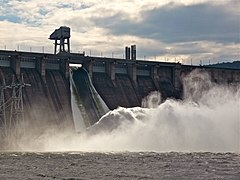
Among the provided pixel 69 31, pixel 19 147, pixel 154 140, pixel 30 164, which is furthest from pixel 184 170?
pixel 69 31

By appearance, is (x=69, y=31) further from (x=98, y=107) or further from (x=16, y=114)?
(x=16, y=114)

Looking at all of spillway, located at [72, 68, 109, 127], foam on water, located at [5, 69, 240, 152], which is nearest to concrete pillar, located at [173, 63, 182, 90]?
spillway, located at [72, 68, 109, 127]

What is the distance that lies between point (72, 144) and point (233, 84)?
4335 centimetres

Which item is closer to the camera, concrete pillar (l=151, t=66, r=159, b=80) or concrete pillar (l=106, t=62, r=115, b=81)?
concrete pillar (l=106, t=62, r=115, b=81)

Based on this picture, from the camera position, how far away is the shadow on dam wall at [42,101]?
67.6 meters

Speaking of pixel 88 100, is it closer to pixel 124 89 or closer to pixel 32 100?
pixel 32 100

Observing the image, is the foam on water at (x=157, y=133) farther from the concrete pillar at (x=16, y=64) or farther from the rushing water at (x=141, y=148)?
the concrete pillar at (x=16, y=64)

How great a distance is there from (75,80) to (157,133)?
69.1 ft

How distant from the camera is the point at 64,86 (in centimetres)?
7281

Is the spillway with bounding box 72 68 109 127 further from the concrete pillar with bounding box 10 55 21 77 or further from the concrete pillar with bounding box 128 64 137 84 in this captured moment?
the concrete pillar with bounding box 128 64 137 84

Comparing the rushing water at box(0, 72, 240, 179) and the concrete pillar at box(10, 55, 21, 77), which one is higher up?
the concrete pillar at box(10, 55, 21, 77)

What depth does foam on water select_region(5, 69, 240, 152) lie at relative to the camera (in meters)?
57.6

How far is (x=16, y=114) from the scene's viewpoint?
217 ft

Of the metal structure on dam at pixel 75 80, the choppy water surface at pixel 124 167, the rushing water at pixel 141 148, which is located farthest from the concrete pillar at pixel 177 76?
the choppy water surface at pixel 124 167
